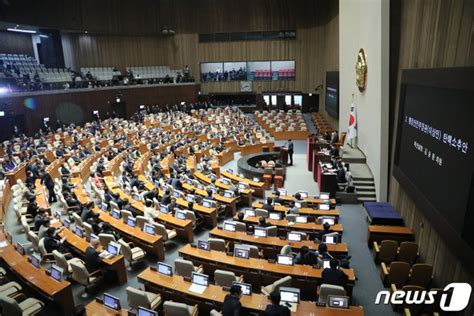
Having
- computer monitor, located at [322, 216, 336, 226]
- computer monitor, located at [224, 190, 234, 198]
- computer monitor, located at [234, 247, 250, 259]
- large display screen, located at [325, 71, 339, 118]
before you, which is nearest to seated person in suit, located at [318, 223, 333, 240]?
computer monitor, located at [322, 216, 336, 226]

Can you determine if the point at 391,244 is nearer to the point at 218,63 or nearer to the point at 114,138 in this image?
the point at 114,138

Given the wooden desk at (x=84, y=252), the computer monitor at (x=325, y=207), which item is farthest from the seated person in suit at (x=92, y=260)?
the computer monitor at (x=325, y=207)

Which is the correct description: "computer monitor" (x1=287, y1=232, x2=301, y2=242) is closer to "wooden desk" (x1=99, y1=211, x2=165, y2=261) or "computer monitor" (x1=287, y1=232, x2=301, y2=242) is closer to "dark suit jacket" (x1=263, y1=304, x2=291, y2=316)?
"wooden desk" (x1=99, y1=211, x2=165, y2=261)

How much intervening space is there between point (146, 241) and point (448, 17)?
28.6 feet

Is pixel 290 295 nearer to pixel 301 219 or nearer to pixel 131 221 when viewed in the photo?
pixel 301 219

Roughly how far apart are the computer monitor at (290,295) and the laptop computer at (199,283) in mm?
1549

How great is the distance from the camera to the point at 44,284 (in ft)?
23.7

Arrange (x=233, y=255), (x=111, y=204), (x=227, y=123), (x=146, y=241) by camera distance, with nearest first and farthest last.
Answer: (x=233, y=255), (x=146, y=241), (x=111, y=204), (x=227, y=123)

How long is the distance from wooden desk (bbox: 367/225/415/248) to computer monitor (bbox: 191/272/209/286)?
5.12 m

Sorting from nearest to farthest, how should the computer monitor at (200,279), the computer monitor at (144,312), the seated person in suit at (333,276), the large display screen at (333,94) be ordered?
the computer monitor at (144,312)
the seated person in suit at (333,276)
the computer monitor at (200,279)
the large display screen at (333,94)

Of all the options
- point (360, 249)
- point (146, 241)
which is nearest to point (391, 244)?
point (360, 249)

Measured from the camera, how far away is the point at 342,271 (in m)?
7.14

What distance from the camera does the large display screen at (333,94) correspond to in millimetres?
24469

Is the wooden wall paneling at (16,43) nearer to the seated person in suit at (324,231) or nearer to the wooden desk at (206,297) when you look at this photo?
the wooden desk at (206,297)
